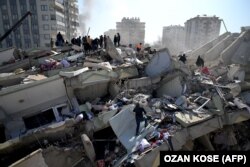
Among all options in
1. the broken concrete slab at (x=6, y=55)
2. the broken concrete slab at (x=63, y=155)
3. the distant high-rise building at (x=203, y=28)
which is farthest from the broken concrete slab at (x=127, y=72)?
the distant high-rise building at (x=203, y=28)

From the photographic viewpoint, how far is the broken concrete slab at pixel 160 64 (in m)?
12.3

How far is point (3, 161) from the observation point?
733 cm

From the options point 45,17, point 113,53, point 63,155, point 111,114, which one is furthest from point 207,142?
point 45,17

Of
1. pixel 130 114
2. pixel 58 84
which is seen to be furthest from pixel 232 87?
pixel 58 84

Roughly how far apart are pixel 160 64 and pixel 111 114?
201 inches

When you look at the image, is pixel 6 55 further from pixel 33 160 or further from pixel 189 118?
pixel 189 118

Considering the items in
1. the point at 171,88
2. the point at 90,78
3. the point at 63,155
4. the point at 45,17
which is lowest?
the point at 63,155

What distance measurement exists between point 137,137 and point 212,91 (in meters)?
4.72

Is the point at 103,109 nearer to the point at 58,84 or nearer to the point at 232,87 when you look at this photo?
the point at 58,84

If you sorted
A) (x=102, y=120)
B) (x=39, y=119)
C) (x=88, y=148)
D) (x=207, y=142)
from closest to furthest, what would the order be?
(x=88, y=148) < (x=102, y=120) < (x=207, y=142) < (x=39, y=119)

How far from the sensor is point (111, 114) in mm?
8602

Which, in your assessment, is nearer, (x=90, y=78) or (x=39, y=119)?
(x=39, y=119)

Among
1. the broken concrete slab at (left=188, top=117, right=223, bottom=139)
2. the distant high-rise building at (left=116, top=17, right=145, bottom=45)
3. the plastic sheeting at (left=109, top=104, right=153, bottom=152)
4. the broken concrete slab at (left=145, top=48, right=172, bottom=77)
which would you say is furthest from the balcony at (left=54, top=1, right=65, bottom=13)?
the broken concrete slab at (left=188, top=117, right=223, bottom=139)

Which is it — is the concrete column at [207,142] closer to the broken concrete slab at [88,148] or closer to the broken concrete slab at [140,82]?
the broken concrete slab at [140,82]
